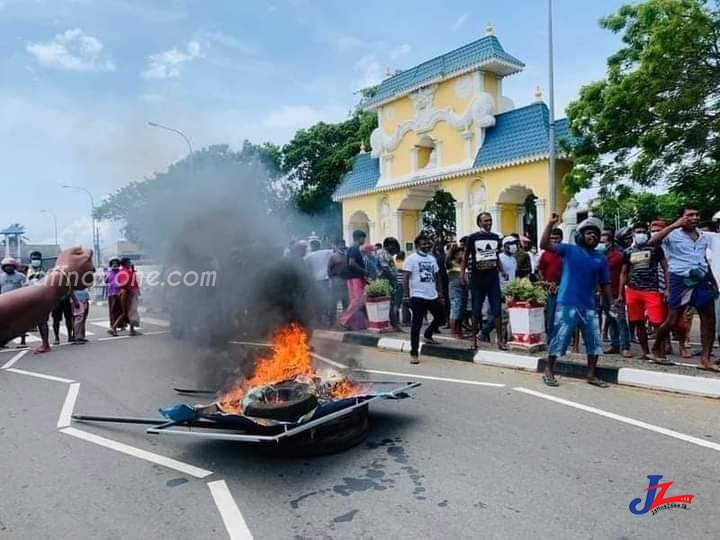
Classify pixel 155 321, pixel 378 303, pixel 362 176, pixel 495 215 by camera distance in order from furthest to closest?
pixel 362 176 → pixel 495 215 → pixel 155 321 → pixel 378 303

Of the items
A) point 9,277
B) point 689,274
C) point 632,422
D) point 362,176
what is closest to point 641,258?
point 689,274

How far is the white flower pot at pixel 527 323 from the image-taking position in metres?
7.53

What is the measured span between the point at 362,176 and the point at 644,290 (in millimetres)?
17410

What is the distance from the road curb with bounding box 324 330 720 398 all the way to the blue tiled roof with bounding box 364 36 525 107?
40.1ft

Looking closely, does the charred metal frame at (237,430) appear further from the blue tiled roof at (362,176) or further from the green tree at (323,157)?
the green tree at (323,157)

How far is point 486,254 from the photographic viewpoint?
7.50 metres

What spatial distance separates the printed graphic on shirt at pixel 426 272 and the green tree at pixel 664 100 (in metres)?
6.58

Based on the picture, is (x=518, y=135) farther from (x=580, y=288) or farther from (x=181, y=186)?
(x=181, y=186)

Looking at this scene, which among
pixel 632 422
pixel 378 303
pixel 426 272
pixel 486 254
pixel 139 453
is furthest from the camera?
pixel 378 303

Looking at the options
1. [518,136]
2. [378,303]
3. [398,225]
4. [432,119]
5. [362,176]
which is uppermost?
[432,119]

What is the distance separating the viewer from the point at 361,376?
551 centimetres

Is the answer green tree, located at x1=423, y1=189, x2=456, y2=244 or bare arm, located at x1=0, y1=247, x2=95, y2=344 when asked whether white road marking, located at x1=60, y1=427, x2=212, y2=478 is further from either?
green tree, located at x1=423, y1=189, x2=456, y2=244

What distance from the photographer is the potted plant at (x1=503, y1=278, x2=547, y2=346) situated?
753 centimetres

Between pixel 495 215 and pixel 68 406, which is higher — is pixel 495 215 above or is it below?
above
